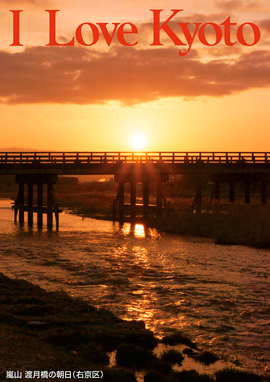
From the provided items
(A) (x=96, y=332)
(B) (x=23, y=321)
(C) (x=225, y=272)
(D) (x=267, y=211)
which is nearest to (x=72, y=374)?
(A) (x=96, y=332)

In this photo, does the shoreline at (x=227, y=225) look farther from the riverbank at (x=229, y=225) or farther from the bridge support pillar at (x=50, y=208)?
the bridge support pillar at (x=50, y=208)

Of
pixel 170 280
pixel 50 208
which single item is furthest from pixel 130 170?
pixel 170 280

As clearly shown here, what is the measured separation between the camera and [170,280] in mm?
15133

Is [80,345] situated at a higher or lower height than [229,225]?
lower

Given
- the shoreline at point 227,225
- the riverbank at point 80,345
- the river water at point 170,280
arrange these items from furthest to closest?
the shoreline at point 227,225 < the river water at point 170,280 < the riverbank at point 80,345

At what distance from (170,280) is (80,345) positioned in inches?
277

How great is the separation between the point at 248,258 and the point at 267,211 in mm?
10067

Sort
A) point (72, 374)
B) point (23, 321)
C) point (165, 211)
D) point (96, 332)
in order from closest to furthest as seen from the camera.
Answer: point (72, 374) → point (96, 332) → point (23, 321) → point (165, 211)

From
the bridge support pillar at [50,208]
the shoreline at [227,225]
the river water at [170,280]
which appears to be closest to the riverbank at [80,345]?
the river water at [170,280]

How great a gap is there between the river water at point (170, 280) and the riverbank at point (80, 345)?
0.79 metres

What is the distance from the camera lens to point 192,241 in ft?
86.0

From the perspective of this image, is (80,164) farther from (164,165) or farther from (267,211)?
(267,211)

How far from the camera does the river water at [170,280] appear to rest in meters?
10.0

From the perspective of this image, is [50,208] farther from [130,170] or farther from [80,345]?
[80,345]
